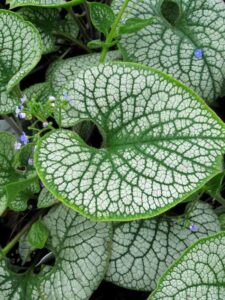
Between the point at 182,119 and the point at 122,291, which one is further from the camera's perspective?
the point at 122,291

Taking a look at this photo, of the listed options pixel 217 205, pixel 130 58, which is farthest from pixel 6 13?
pixel 217 205

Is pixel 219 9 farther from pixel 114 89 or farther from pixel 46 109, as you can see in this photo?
pixel 46 109

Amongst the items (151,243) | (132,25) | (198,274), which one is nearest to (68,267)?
(151,243)

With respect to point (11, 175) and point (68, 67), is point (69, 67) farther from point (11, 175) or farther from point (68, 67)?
point (11, 175)

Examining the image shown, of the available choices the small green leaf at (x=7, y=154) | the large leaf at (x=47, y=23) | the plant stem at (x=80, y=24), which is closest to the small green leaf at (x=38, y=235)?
the small green leaf at (x=7, y=154)

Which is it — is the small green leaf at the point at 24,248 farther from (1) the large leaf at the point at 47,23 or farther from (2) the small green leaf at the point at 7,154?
(1) the large leaf at the point at 47,23

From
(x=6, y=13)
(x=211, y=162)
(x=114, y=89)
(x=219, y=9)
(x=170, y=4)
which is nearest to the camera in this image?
(x=211, y=162)
